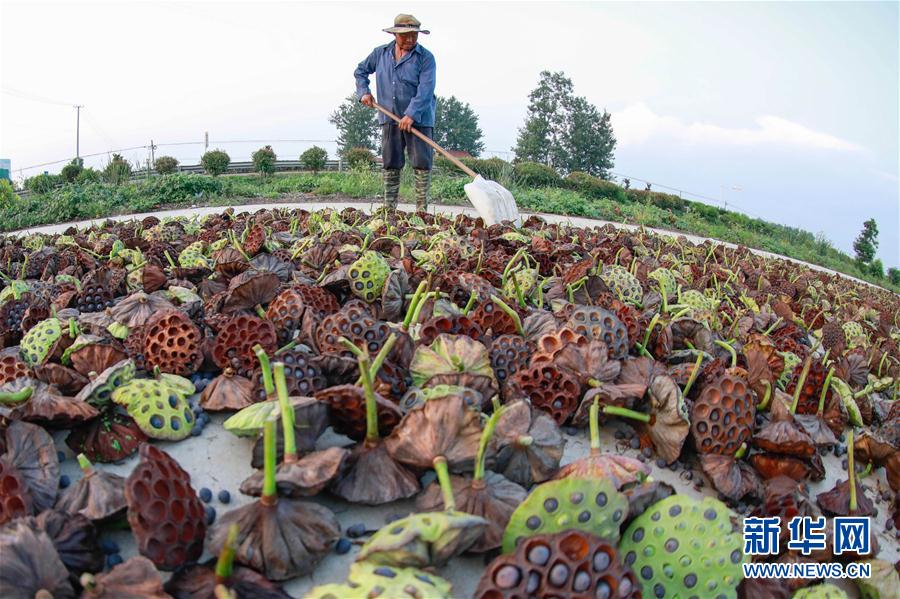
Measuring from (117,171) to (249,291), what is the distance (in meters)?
14.1

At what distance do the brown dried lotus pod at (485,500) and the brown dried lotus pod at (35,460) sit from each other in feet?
2.54

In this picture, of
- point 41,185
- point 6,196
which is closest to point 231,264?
point 6,196

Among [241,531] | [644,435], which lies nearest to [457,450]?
[241,531]

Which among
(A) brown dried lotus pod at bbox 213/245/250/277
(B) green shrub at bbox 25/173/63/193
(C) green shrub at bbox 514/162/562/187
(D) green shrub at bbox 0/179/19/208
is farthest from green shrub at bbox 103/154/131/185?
(A) brown dried lotus pod at bbox 213/245/250/277

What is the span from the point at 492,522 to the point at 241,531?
1.57ft

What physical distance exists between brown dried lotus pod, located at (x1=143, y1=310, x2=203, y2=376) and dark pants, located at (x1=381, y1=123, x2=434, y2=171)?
6032mm

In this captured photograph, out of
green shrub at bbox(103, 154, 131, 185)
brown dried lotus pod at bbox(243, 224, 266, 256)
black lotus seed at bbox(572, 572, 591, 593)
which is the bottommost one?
black lotus seed at bbox(572, 572, 591, 593)

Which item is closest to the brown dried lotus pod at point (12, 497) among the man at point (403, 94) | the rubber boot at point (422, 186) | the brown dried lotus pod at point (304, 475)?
the brown dried lotus pod at point (304, 475)

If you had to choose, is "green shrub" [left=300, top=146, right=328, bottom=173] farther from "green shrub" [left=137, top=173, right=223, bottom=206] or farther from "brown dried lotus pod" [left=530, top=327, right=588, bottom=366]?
"brown dried lotus pod" [left=530, top=327, right=588, bottom=366]

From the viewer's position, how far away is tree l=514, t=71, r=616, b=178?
55.9 metres

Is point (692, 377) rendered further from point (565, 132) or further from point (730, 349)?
point (565, 132)

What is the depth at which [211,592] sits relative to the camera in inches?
45.3

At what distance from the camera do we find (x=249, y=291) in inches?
92.0

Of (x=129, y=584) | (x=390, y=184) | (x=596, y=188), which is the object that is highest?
(x=596, y=188)
